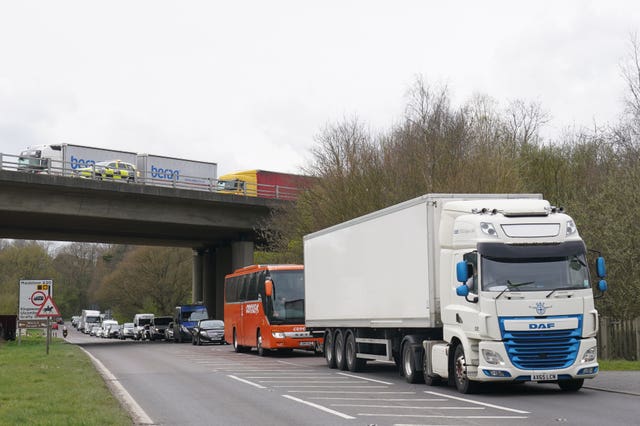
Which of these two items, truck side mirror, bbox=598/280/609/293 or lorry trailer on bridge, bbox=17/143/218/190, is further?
lorry trailer on bridge, bbox=17/143/218/190

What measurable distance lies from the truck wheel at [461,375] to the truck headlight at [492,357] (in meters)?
0.55

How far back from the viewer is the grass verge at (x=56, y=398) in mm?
12195

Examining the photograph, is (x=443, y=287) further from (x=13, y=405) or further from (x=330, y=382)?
(x=13, y=405)

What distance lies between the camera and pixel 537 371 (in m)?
15.4

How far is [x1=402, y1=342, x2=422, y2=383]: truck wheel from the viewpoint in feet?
60.3

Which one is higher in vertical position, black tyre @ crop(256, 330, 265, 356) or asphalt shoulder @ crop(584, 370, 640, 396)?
black tyre @ crop(256, 330, 265, 356)

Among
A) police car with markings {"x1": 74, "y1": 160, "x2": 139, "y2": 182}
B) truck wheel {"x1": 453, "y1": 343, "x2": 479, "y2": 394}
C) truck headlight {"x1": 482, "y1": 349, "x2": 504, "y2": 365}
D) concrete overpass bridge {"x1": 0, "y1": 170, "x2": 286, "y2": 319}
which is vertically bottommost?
truck wheel {"x1": 453, "y1": 343, "x2": 479, "y2": 394}

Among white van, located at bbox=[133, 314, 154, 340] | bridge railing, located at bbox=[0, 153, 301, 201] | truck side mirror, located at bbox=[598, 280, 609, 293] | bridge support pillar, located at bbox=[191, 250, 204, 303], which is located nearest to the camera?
truck side mirror, located at bbox=[598, 280, 609, 293]

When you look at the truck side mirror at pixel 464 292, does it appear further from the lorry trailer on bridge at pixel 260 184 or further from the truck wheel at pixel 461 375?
the lorry trailer on bridge at pixel 260 184

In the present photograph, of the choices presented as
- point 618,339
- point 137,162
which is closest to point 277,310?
point 618,339

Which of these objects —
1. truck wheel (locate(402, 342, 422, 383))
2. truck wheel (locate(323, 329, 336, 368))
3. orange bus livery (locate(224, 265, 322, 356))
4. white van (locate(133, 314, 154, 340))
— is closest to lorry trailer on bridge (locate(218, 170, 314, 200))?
white van (locate(133, 314, 154, 340))

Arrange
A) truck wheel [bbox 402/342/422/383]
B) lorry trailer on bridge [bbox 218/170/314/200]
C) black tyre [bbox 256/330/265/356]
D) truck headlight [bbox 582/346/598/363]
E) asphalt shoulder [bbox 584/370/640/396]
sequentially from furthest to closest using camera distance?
lorry trailer on bridge [bbox 218/170/314/200]
black tyre [bbox 256/330/265/356]
truck wheel [bbox 402/342/422/383]
asphalt shoulder [bbox 584/370/640/396]
truck headlight [bbox 582/346/598/363]

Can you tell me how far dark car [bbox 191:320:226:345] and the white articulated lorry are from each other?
29.5 meters

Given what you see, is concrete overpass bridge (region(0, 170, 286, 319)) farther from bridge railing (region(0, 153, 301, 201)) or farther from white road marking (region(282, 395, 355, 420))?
white road marking (region(282, 395, 355, 420))
